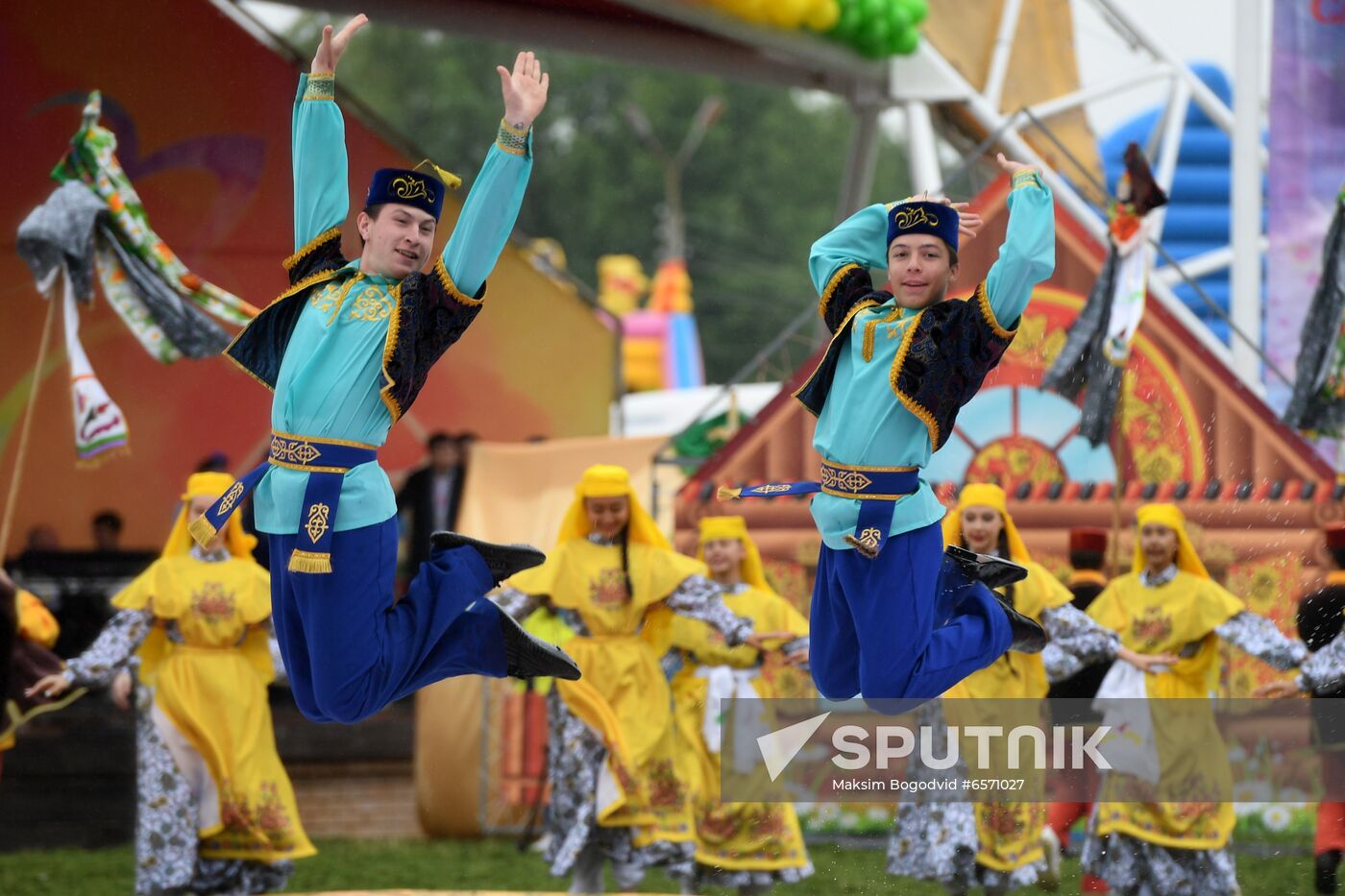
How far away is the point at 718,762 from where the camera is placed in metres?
8.06

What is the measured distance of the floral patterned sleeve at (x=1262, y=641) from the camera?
7.35 metres

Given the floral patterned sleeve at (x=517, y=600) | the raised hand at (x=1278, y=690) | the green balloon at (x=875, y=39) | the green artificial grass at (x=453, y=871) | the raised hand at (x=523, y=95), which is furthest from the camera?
the green balloon at (x=875, y=39)

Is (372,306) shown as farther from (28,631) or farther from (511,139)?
(28,631)

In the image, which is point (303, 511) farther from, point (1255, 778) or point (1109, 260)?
point (1255, 778)

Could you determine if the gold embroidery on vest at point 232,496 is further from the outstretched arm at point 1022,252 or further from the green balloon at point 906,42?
the green balloon at point 906,42

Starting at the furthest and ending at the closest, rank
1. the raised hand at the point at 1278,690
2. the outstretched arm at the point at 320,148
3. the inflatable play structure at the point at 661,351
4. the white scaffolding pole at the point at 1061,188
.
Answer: the inflatable play structure at the point at 661,351 → the white scaffolding pole at the point at 1061,188 → the raised hand at the point at 1278,690 → the outstretched arm at the point at 320,148

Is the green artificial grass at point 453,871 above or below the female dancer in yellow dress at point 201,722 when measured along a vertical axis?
below

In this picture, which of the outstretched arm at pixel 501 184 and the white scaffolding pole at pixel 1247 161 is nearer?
the outstretched arm at pixel 501 184

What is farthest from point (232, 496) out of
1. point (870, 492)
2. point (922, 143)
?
point (922, 143)

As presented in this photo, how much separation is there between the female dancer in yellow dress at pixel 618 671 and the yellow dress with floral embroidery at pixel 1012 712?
1.11 metres

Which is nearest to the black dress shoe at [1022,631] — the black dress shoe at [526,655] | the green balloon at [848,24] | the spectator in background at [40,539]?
the black dress shoe at [526,655]

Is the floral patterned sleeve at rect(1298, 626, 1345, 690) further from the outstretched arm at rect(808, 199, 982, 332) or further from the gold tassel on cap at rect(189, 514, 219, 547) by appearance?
the gold tassel on cap at rect(189, 514, 219, 547)

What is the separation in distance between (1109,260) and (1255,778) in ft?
8.27

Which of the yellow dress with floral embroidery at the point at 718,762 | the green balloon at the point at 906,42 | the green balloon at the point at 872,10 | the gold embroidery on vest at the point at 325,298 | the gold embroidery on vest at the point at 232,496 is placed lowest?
the yellow dress with floral embroidery at the point at 718,762
